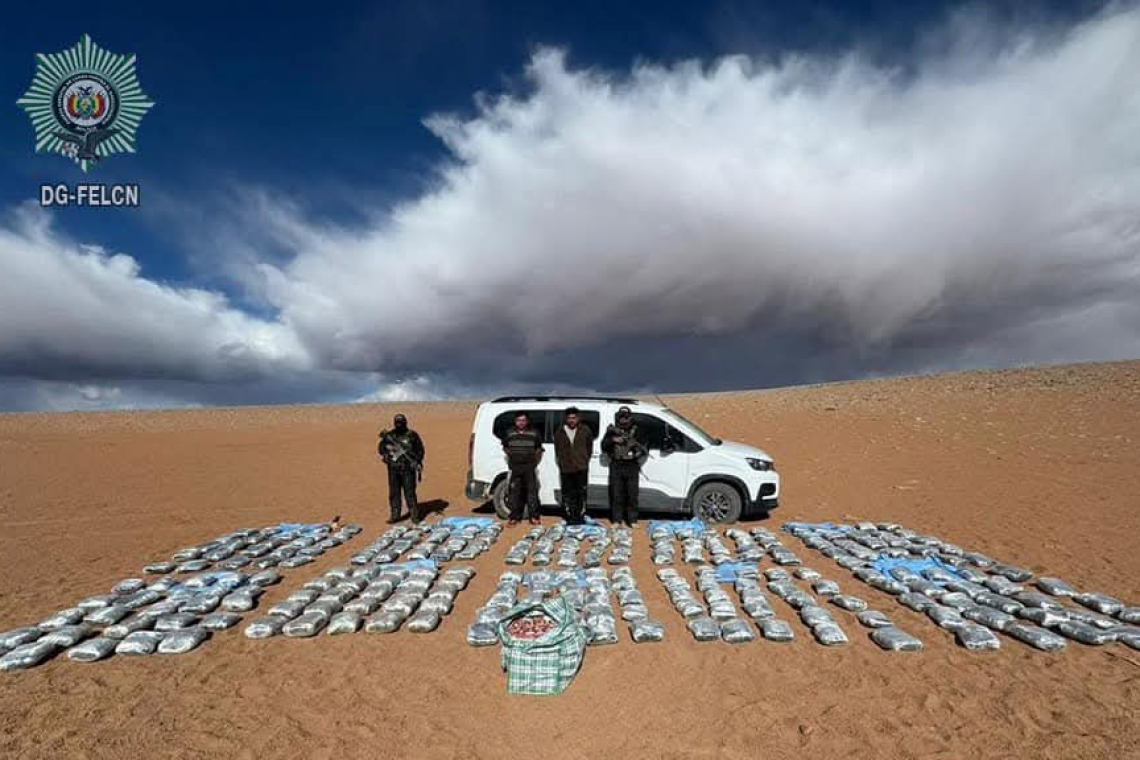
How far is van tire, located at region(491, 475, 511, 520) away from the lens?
1149 cm

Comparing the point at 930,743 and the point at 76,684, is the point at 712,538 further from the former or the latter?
the point at 76,684

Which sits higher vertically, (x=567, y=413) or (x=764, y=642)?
(x=567, y=413)

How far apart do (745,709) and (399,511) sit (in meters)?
8.63

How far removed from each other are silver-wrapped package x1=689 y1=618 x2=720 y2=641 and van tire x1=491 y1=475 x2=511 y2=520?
574cm

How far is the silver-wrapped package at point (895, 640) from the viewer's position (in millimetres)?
5695

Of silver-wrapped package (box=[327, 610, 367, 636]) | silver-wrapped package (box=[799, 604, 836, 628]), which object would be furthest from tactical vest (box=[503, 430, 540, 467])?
silver-wrapped package (box=[799, 604, 836, 628])

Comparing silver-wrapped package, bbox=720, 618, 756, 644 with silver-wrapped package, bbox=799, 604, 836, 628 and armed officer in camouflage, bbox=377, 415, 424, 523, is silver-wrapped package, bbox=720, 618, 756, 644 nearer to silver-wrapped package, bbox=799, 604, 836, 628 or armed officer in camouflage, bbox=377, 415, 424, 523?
silver-wrapped package, bbox=799, 604, 836, 628

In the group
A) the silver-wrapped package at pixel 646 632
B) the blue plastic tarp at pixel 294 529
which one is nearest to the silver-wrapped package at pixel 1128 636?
the silver-wrapped package at pixel 646 632

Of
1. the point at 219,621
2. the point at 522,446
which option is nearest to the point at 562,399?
the point at 522,446

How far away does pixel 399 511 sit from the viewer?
39.3 feet

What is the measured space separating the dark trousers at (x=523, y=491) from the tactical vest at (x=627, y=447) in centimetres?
160

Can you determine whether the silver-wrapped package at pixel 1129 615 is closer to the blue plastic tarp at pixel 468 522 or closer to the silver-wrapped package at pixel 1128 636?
the silver-wrapped package at pixel 1128 636

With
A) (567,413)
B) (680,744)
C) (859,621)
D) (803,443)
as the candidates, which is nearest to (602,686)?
(680,744)

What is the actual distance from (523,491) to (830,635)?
6.16m
